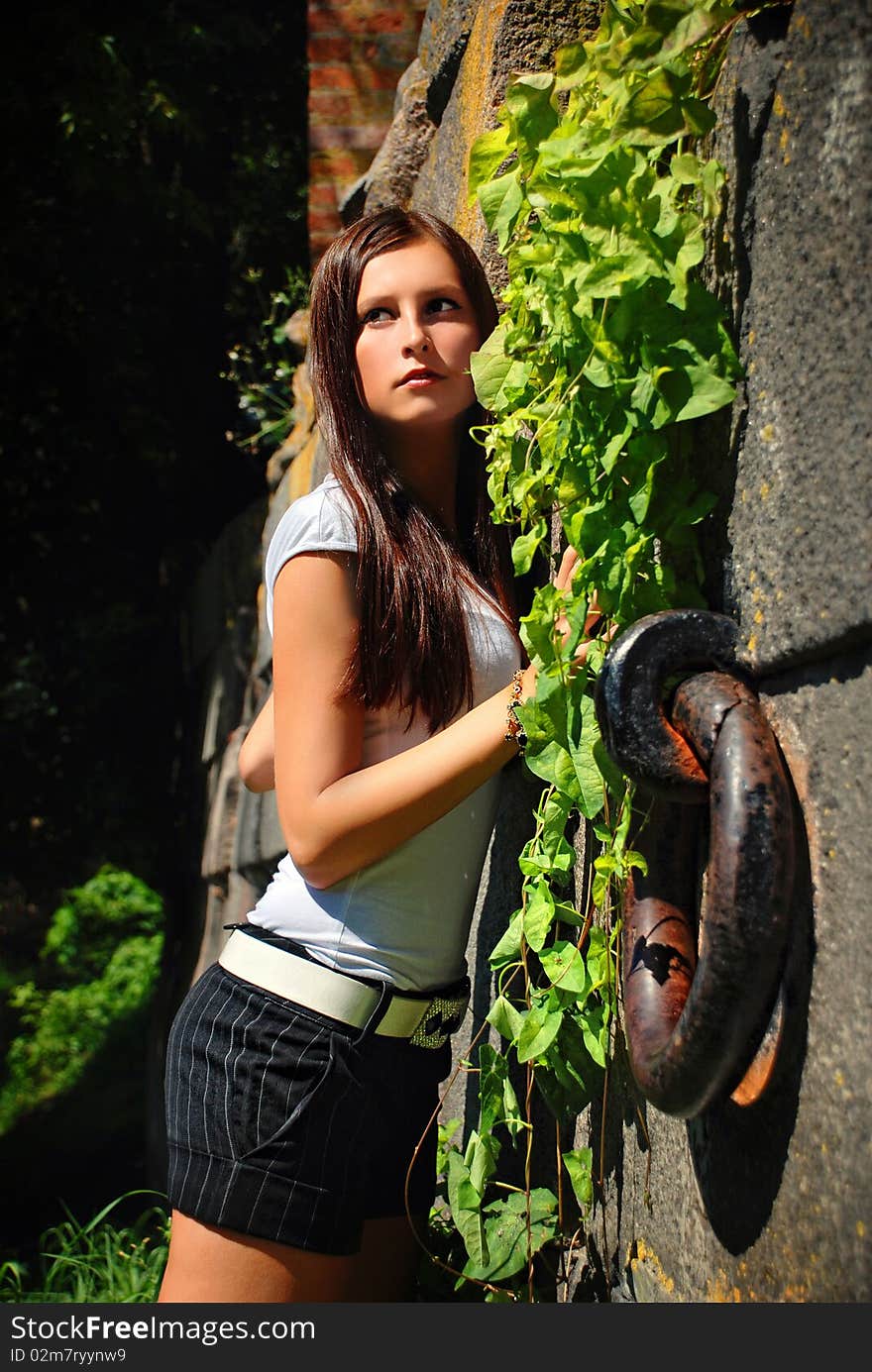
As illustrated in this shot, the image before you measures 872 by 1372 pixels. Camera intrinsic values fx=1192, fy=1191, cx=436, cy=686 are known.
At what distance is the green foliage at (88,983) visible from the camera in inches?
280

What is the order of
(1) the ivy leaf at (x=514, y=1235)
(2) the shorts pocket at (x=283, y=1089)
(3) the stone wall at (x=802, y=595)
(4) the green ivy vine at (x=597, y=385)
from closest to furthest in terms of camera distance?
(3) the stone wall at (x=802, y=595)
(4) the green ivy vine at (x=597, y=385)
(2) the shorts pocket at (x=283, y=1089)
(1) the ivy leaf at (x=514, y=1235)

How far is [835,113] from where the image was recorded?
88 centimetres

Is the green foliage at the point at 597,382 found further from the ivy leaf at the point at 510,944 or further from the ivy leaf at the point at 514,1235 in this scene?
the ivy leaf at the point at 514,1235

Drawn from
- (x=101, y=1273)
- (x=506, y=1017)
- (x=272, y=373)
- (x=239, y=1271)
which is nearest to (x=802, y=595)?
(x=506, y=1017)

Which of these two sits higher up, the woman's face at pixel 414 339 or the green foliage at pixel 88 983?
the woman's face at pixel 414 339

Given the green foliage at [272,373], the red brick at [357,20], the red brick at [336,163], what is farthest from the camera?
the green foliage at [272,373]

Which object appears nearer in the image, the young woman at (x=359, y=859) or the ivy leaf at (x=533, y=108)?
the ivy leaf at (x=533, y=108)

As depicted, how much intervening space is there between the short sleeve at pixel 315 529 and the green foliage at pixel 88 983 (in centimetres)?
605

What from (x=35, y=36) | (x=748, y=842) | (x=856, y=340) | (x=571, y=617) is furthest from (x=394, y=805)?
(x=35, y=36)

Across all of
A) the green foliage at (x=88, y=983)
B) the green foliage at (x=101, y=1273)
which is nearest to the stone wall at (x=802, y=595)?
the green foliage at (x=101, y=1273)

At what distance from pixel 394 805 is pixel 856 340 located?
0.71 m

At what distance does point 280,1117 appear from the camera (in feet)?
4.54

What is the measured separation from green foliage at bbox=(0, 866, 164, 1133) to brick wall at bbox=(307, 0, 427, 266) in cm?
472

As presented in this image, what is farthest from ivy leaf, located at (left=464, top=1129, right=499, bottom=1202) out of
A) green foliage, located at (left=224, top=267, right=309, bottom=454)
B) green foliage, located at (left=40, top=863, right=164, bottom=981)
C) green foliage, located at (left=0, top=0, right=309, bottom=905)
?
green foliage, located at (left=40, top=863, right=164, bottom=981)
